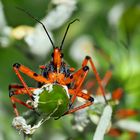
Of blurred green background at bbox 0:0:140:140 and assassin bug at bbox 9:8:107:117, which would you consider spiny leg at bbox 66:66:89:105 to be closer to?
assassin bug at bbox 9:8:107:117

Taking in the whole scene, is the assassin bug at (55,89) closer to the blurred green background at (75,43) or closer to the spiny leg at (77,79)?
the spiny leg at (77,79)

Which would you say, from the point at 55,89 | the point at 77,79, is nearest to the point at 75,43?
the point at 77,79

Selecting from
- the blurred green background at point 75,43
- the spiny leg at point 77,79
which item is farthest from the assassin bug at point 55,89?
the blurred green background at point 75,43

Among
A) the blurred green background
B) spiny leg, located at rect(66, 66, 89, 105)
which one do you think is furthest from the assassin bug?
the blurred green background

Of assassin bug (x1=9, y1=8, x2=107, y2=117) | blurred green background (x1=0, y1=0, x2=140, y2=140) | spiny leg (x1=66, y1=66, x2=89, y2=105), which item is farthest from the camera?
blurred green background (x1=0, y1=0, x2=140, y2=140)

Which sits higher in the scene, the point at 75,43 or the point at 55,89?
the point at 75,43

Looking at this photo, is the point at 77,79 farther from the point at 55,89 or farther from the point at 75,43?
the point at 75,43

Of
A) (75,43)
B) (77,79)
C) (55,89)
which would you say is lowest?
(55,89)

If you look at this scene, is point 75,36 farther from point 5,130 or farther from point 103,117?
point 103,117
